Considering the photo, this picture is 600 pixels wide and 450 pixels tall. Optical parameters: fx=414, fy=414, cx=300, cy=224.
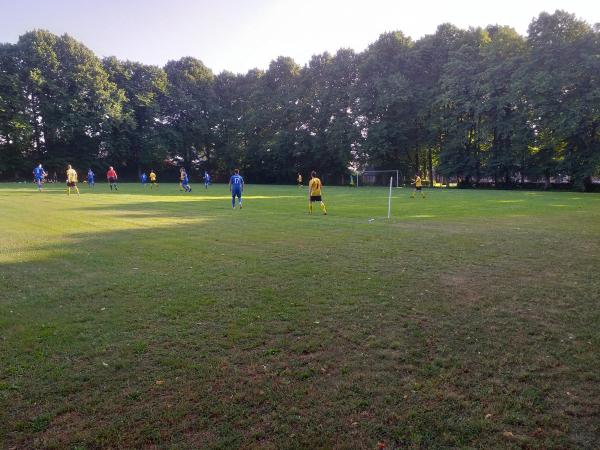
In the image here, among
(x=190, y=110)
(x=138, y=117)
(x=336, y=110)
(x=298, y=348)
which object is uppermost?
(x=190, y=110)

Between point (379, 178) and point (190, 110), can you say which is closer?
point (379, 178)

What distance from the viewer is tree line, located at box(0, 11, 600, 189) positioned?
139ft

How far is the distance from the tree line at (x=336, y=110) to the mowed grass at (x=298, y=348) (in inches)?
1583

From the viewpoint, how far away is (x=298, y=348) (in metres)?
4.96

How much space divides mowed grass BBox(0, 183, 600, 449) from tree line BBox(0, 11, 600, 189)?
4022 centimetres

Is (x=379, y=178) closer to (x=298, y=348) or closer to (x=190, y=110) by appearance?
(x=190, y=110)

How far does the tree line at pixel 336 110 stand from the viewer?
139 ft

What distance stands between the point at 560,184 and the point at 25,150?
230 ft

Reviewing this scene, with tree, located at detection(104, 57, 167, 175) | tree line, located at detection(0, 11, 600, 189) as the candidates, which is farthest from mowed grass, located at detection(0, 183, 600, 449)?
tree, located at detection(104, 57, 167, 175)

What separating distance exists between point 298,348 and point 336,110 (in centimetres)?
6016

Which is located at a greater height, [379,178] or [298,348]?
[379,178]

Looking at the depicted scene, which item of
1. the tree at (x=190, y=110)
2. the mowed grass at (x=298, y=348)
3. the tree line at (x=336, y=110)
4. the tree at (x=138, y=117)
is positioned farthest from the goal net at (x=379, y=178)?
the mowed grass at (x=298, y=348)

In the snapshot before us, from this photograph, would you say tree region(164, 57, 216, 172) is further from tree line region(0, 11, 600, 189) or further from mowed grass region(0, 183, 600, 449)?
mowed grass region(0, 183, 600, 449)

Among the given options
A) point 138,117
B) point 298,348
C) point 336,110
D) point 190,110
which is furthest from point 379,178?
point 298,348
